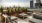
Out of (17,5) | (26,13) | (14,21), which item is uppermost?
(17,5)

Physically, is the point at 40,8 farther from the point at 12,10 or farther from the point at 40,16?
the point at 12,10

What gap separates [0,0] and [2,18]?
10.0 inches

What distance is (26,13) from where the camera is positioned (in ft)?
3.43

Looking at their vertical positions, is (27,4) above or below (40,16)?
above

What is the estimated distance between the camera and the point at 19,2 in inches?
39.9


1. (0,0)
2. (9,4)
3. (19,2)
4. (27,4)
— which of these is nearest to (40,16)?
(27,4)

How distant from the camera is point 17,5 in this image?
101 centimetres

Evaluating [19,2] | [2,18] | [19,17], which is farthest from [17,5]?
[2,18]

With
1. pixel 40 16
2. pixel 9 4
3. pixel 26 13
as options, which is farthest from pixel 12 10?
pixel 40 16

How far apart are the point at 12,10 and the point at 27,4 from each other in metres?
0.24

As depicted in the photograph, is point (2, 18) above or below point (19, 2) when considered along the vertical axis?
below

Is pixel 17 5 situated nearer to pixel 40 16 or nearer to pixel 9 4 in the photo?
pixel 9 4

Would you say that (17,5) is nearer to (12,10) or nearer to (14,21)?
(12,10)

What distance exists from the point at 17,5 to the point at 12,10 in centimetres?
10
